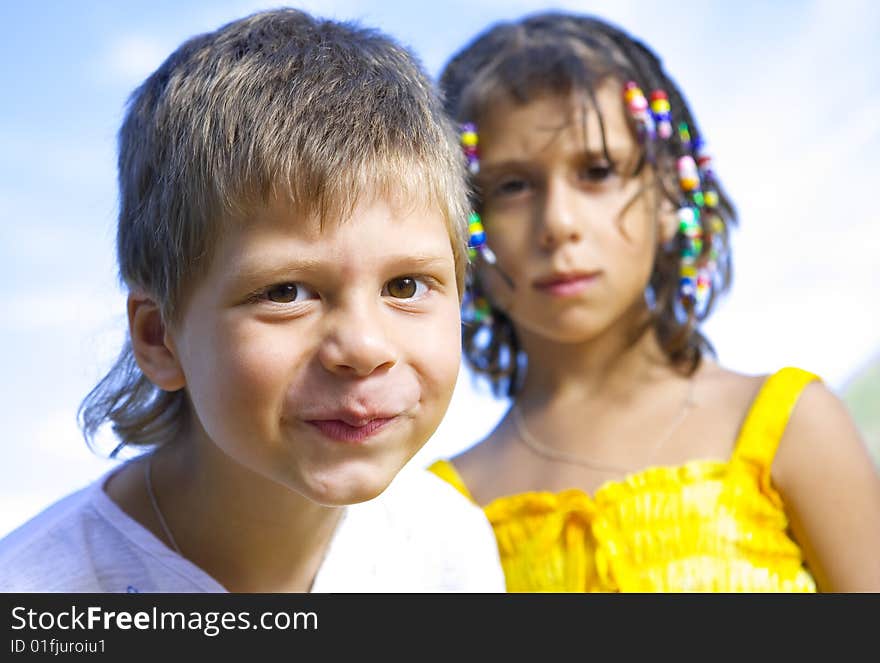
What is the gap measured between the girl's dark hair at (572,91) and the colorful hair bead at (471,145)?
1.3 inches

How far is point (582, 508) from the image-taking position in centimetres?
202

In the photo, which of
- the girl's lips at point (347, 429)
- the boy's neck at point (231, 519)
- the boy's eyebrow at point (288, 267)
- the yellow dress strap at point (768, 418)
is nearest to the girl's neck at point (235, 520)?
the boy's neck at point (231, 519)

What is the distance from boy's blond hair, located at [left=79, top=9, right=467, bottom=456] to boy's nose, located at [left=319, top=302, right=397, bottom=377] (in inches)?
5.0

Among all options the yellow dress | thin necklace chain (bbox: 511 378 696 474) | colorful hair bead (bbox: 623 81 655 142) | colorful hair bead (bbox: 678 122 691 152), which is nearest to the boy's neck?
the yellow dress

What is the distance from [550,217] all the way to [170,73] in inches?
32.5

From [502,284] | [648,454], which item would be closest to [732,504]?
[648,454]

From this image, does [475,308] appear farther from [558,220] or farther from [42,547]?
[42,547]

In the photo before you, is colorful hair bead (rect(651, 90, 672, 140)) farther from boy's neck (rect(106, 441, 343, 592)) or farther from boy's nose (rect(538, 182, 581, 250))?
boy's neck (rect(106, 441, 343, 592))

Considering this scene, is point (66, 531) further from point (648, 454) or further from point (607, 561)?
point (648, 454)

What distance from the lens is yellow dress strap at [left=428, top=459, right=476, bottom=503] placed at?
2191 mm

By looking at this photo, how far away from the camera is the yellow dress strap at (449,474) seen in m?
2.19

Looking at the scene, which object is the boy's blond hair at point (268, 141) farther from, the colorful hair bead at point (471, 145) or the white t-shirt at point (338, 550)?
the colorful hair bead at point (471, 145)

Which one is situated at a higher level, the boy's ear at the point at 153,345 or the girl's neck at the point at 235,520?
the boy's ear at the point at 153,345
